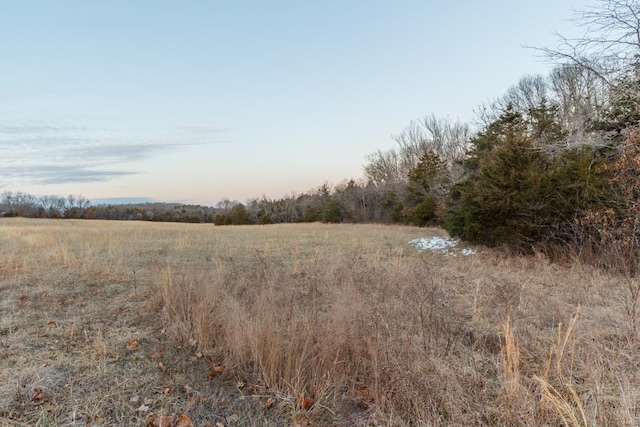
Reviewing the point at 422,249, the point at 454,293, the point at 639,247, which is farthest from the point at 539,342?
the point at 422,249

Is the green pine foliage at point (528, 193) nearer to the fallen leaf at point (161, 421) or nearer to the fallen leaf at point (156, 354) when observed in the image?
the fallen leaf at point (156, 354)

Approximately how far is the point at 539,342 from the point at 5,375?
189 inches

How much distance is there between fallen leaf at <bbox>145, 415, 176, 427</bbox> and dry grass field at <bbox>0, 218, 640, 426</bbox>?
0.02 m

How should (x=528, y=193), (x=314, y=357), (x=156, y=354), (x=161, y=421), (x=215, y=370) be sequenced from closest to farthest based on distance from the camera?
(x=161, y=421) → (x=314, y=357) → (x=215, y=370) → (x=156, y=354) → (x=528, y=193)

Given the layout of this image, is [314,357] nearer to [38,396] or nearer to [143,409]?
[143,409]

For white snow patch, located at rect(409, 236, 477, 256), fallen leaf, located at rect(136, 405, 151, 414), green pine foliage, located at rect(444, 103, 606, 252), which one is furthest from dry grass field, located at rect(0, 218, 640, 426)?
white snow patch, located at rect(409, 236, 477, 256)

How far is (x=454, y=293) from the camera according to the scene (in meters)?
5.87

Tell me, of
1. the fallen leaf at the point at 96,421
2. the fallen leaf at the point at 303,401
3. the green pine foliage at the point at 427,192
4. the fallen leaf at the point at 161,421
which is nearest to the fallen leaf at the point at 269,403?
the fallen leaf at the point at 303,401

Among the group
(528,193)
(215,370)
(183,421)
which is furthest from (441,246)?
(183,421)

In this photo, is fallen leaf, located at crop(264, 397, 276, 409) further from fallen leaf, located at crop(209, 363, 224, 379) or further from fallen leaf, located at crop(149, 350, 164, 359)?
fallen leaf, located at crop(149, 350, 164, 359)

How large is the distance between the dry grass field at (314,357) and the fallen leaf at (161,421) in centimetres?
2

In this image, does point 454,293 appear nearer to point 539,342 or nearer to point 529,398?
point 539,342

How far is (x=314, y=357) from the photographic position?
9.89ft

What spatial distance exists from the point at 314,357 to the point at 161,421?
1.24m
